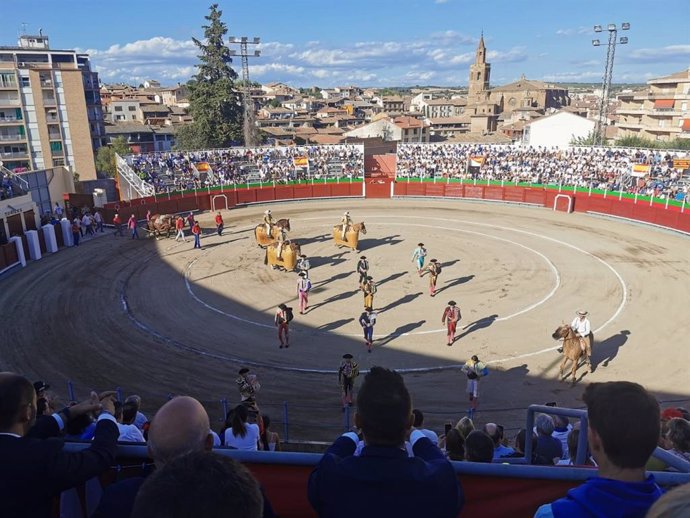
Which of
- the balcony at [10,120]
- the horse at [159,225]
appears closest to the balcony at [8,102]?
the balcony at [10,120]

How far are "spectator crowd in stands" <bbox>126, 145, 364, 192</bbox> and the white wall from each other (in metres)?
31.1

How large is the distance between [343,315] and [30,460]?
15.5 metres

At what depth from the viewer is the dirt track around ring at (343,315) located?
45.5 feet

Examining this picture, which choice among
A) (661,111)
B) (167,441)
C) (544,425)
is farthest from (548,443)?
(661,111)

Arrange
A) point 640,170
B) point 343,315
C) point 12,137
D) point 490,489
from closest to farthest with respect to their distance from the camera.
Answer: point 490,489, point 343,315, point 640,170, point 12,137

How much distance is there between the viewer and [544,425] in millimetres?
7441

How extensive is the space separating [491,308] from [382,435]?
652 inches

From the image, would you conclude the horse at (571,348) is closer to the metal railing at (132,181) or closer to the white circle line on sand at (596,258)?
the white circle line on sand at (596,258)

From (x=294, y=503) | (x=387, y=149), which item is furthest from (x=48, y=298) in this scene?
(x=387, y=149)

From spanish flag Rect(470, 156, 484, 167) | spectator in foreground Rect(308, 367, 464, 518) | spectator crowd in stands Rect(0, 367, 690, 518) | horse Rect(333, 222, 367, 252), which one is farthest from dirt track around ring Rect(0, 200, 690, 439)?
spanish flag Rect(470, 156, 484, 167)

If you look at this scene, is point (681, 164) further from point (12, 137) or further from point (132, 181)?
point (12, 137)

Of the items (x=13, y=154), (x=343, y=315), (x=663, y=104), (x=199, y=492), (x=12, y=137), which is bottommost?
(x=343, y=315)

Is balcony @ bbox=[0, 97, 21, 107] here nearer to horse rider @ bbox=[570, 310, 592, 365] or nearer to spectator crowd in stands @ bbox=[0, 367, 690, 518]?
horse rider @ bbox=[570, 310, 592, 365]

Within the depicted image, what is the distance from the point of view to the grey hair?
7371 millimetres
